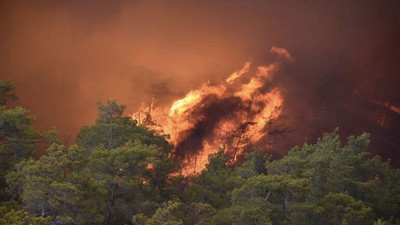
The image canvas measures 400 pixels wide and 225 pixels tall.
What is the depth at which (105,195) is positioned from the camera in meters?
17.2

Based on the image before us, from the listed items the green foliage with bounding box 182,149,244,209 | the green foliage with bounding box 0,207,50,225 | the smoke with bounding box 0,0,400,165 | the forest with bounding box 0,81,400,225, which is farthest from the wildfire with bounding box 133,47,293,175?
the green foliage with bounding box 0,207,50,225

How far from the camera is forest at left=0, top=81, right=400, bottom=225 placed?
1430cm

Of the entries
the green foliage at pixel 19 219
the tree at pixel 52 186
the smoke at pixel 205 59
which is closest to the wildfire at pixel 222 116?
the smoke at pixel 205 59

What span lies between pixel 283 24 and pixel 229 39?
5925 millimetres

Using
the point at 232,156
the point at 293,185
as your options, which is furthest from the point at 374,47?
the point at 293,185

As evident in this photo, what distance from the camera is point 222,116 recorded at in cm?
3803

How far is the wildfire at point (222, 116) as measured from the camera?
36656 millimetres

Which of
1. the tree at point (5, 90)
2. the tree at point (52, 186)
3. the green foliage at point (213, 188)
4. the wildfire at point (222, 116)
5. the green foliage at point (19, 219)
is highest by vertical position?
the wildfire at point (222, 116)

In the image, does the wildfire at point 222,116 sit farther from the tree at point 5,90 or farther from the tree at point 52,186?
the tree at point 52,186

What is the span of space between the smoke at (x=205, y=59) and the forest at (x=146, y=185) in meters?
14.1

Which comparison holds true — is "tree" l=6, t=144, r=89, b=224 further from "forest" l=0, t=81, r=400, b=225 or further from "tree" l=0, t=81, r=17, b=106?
"tree" l=0, t=81, r=17, b=106

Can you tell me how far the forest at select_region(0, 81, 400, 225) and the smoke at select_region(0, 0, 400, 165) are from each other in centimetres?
1413

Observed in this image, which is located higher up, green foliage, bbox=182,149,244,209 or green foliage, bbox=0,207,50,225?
green foliage, bbox=182,149,244,209

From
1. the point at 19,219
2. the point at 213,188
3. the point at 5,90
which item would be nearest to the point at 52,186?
the point at 19,219
